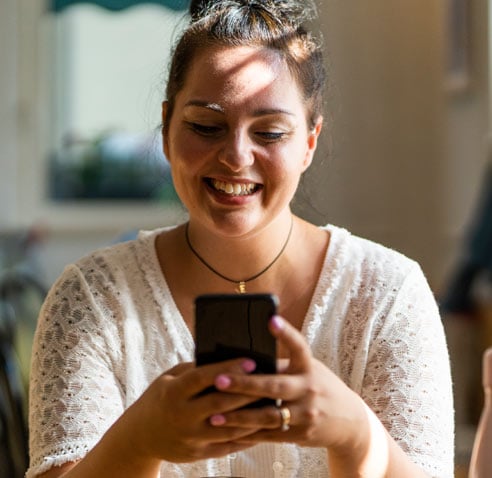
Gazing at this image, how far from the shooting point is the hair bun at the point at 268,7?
1.67 meters

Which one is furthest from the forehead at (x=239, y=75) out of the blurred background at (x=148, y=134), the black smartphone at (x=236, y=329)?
the blurred background at (x=148, y=134)

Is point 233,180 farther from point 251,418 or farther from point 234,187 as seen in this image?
point 251,418

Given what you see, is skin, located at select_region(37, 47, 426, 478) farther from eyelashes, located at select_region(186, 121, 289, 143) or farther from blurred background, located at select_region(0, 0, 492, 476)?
blurred background, located at select_region(0, 0, 492, 476)

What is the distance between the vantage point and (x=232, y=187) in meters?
1.53

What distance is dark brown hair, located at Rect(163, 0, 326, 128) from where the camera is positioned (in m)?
1.61

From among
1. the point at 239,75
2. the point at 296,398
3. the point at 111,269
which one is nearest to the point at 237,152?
the point at 239,75

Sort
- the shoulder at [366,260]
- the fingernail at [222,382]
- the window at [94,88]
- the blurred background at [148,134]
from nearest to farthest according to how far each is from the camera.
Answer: the fingernail at [222,382] → the shoulder at [366,260] → the blurred background at [148,134] → the window at [94,88]

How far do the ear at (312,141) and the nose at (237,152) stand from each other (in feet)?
0.52

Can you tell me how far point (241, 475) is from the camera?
64.7 inches

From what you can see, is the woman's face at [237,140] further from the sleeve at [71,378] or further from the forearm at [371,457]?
the forearm at [371,457]

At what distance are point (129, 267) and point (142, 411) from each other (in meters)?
0.55

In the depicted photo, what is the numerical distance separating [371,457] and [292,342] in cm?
27

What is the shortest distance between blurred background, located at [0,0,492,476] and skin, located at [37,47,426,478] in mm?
4055

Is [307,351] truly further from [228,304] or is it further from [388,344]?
[388,344]
